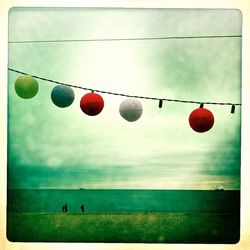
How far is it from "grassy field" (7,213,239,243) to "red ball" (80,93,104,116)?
67 centimetres

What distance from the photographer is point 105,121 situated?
2.17 metres

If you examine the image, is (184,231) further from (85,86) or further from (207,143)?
(85,86)

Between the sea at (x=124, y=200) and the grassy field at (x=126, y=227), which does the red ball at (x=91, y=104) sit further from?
the grassy field at (x=126, y=227)

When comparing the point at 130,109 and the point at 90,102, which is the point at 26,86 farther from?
the point at 130,109

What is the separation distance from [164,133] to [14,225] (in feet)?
3.76

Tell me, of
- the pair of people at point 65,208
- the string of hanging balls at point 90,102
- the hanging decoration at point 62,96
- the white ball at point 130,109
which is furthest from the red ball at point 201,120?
the pair of people at point 65,208

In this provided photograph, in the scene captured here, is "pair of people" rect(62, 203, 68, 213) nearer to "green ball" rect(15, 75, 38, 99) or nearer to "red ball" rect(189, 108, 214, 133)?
"green ball" rect(15, 75, 38, 99)

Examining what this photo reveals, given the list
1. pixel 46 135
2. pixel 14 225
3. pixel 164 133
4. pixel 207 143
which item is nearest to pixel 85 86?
pixel 46 135

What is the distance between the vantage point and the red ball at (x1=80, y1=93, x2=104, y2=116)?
2133 millimetres

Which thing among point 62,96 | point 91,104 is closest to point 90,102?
point 91,104

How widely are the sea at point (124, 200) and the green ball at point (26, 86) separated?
0.63 metres

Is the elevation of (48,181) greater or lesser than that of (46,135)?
lesser

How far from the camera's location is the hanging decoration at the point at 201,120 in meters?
2.11

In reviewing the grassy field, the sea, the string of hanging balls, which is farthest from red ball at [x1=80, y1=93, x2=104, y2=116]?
the grassy field
